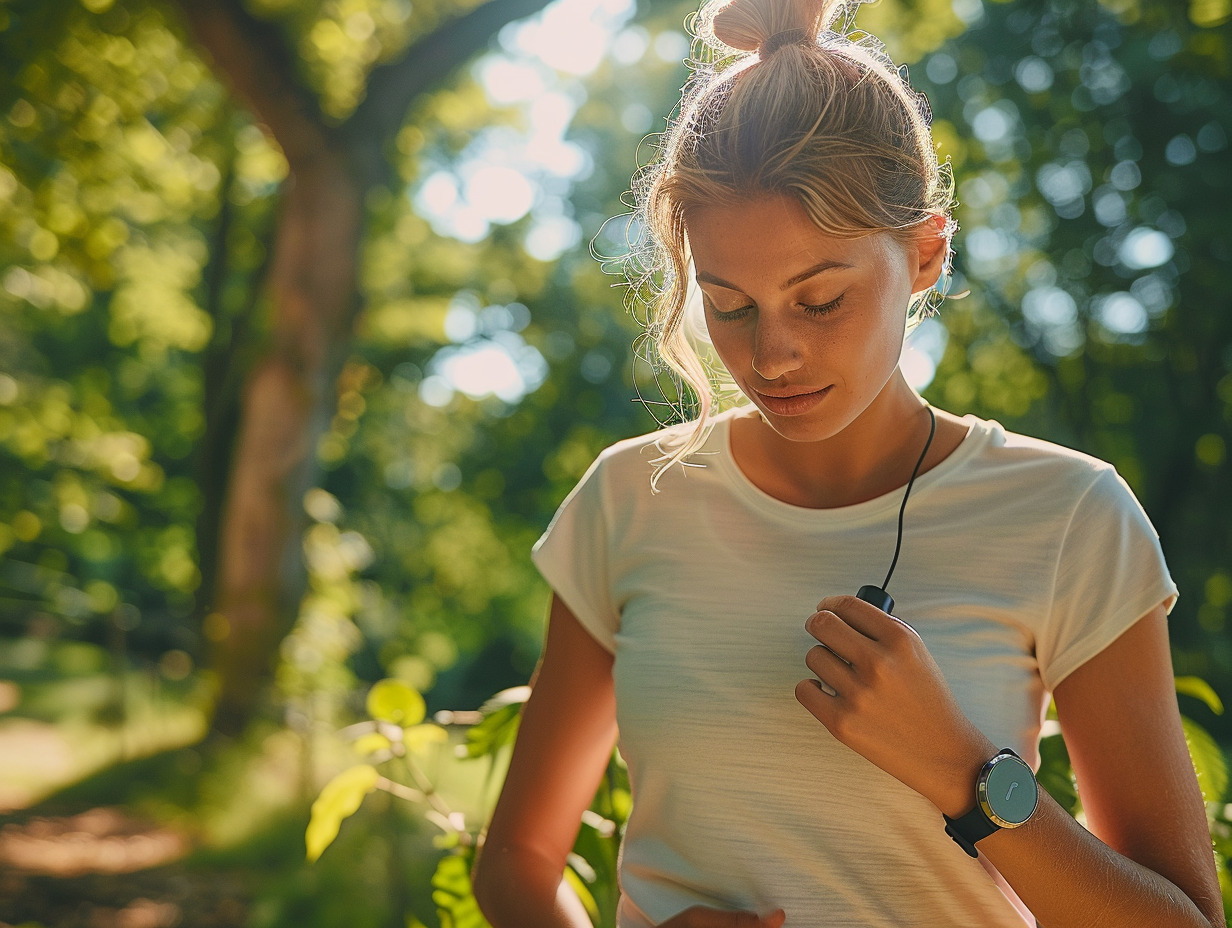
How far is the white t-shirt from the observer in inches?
→ 49.3

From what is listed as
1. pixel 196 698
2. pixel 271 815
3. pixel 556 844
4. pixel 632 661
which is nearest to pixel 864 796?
pixel 632 661

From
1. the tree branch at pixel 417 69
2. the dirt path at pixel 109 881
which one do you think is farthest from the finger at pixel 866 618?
the tree branch at pixel 417 69

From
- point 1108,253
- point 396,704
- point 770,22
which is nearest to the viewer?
point 770,22

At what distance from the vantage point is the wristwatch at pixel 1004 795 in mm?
1100

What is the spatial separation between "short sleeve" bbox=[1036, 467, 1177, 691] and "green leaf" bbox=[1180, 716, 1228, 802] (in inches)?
22.5

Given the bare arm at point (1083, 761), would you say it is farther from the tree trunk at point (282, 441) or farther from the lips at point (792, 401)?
the tree trunk at point (282, 441)

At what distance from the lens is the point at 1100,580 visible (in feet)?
4.01

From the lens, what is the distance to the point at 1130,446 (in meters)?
12.0

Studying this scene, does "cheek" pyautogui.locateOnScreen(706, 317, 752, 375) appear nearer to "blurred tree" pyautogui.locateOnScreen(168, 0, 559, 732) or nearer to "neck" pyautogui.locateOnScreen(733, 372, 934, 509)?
"neck" pyautogui.locateOnScreen(733, 372, 934, 509)

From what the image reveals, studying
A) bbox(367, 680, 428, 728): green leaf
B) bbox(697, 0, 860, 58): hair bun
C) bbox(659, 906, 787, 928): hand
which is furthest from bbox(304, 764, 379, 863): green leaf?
bbox(697, 0, 860, 58): hair bun

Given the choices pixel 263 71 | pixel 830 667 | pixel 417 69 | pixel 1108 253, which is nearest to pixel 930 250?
pixel 830 667

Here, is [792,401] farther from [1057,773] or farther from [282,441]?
[282,441]

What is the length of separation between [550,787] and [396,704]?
49 centimetres

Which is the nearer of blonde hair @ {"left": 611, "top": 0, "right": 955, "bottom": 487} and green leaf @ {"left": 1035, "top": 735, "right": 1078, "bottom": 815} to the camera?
blonde hair @ {"left": 611, "top": 0, "right": 955, "bottom": 487}
